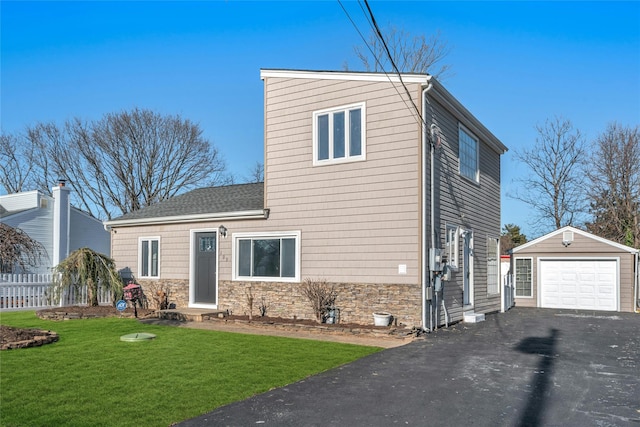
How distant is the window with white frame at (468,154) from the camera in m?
14.4

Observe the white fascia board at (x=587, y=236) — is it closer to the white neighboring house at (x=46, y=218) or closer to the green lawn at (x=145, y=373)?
the green lawn at (x=145, y=373)

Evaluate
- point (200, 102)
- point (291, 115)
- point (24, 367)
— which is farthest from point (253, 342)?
point (200, 102)

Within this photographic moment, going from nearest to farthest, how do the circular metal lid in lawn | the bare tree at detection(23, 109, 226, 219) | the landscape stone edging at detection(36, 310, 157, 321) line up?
the circular metal lid in lawn → the landscape stone edging at detection(36, 310, 157, 321) → the bare tree at detection(23, 109, 226, 219)

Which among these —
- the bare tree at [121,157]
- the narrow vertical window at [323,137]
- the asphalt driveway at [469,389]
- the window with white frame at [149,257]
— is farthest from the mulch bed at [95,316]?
the bare tree at [121,157]

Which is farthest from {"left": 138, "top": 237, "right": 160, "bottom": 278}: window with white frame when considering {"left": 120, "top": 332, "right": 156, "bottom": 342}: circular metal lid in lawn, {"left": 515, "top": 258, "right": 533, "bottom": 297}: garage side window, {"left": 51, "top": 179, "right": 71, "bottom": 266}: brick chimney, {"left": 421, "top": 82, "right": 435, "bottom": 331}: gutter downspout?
{"left": 515, "top": 258, "right": 533, "bottom": 297}: garage side window

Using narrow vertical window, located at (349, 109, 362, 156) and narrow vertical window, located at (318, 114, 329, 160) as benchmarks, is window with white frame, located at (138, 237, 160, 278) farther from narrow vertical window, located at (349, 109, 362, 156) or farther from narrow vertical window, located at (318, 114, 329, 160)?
narrow vertical window, located at (349, 109, 362, 156)

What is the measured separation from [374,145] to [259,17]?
5.00 meters

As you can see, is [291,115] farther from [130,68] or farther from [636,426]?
[636,426]

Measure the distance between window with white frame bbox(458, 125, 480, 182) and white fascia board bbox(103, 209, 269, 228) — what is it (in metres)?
5.54

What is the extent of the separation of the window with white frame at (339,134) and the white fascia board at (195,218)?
2156 millimetres

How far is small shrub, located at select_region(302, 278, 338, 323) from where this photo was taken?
485 inches

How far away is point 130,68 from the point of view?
1667 centimetres

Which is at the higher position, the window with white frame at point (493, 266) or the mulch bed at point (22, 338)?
the window with white frame at point (493, 266)

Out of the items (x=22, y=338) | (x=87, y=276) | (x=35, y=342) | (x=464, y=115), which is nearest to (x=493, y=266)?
(x=464, y=115)
